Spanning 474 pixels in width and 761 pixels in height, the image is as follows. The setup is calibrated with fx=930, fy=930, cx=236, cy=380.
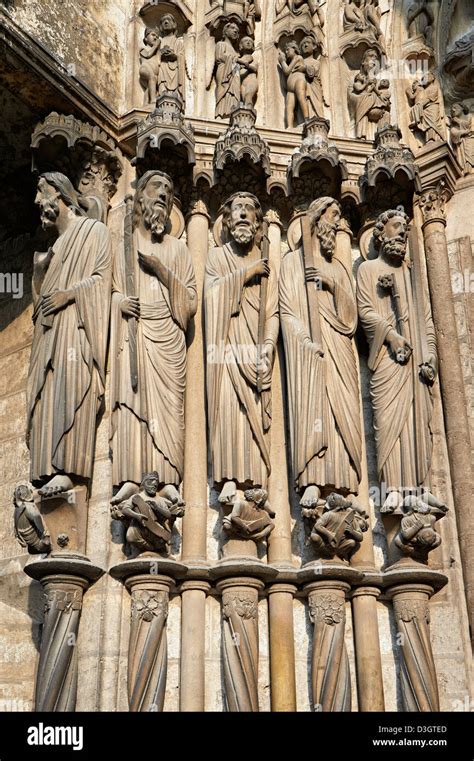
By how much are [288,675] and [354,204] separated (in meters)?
3.34

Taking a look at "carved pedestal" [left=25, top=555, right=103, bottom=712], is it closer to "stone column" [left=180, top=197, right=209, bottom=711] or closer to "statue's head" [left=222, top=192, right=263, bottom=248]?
"stone column" [left=180, top=197, right=209, bottom=711]

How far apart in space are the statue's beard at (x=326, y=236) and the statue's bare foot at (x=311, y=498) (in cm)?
169

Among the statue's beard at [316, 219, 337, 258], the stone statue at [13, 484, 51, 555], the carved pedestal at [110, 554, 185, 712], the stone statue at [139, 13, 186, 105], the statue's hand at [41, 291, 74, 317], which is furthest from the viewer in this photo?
the stone statue at [139, 13, 186, 105]

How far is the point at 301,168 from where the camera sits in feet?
21.2

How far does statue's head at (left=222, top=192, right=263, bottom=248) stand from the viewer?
20.3 ft

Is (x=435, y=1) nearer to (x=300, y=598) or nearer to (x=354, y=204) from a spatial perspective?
(x=354, y=204)

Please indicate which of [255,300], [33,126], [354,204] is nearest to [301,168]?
[354,204]

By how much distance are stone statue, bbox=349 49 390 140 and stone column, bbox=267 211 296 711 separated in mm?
2048

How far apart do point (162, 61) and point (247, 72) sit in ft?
2.15

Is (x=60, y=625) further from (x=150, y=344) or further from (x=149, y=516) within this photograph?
(x=150, y=344)

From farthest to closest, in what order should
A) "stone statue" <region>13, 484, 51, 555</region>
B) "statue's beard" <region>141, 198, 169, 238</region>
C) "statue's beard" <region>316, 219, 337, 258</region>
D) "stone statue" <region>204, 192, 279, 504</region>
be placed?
"statue's beard" <region>316, 219, 337, 258</region> < "statue's beard" <region>141, 198, 169, 238</region> < "stone statue" <region>204, 192, 279, 504</region> < "stone statue" <region>13, 484, 51, 555</region>

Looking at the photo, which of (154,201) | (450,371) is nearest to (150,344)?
(154,201)

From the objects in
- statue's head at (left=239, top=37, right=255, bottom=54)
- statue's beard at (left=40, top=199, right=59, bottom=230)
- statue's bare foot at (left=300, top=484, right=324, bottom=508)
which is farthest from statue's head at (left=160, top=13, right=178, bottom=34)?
statue's bare foot at (left=300, top=484, right=324, bottom=508)

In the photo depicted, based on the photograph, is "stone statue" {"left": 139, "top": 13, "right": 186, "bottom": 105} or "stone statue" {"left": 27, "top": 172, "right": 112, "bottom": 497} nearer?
"stone statue" {"left": 27, "top": 172, "right": 112, "bottom": 497}
